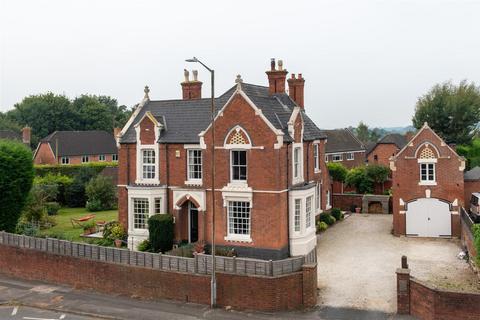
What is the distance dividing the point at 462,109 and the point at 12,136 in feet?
256

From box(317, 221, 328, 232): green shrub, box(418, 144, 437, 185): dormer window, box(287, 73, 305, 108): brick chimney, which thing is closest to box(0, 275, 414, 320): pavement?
box(317, 221, 328, 232): green shrub

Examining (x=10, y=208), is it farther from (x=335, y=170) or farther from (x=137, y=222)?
(x=335, y=170)

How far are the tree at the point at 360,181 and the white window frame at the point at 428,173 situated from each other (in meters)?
15.2

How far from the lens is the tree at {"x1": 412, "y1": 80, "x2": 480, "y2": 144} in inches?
2162

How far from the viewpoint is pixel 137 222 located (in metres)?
32.0

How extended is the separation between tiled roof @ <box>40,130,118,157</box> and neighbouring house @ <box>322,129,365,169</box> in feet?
128

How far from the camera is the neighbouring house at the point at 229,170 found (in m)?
27.2

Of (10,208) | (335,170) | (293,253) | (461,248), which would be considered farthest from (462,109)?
(10,208)

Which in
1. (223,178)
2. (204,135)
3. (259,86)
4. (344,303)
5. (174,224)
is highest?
(259,86)

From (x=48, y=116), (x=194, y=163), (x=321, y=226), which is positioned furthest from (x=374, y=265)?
(x=48, y=116)

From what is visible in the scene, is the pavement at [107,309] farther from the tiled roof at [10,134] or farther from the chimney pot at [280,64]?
the tiled roof at [10,134]

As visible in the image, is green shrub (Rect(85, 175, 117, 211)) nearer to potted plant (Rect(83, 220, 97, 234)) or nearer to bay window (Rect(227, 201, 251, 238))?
potted plant (Rect(83, 220, 97, 234))

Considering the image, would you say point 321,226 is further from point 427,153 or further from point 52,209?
point 52,209

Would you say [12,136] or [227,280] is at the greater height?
[12,136]
